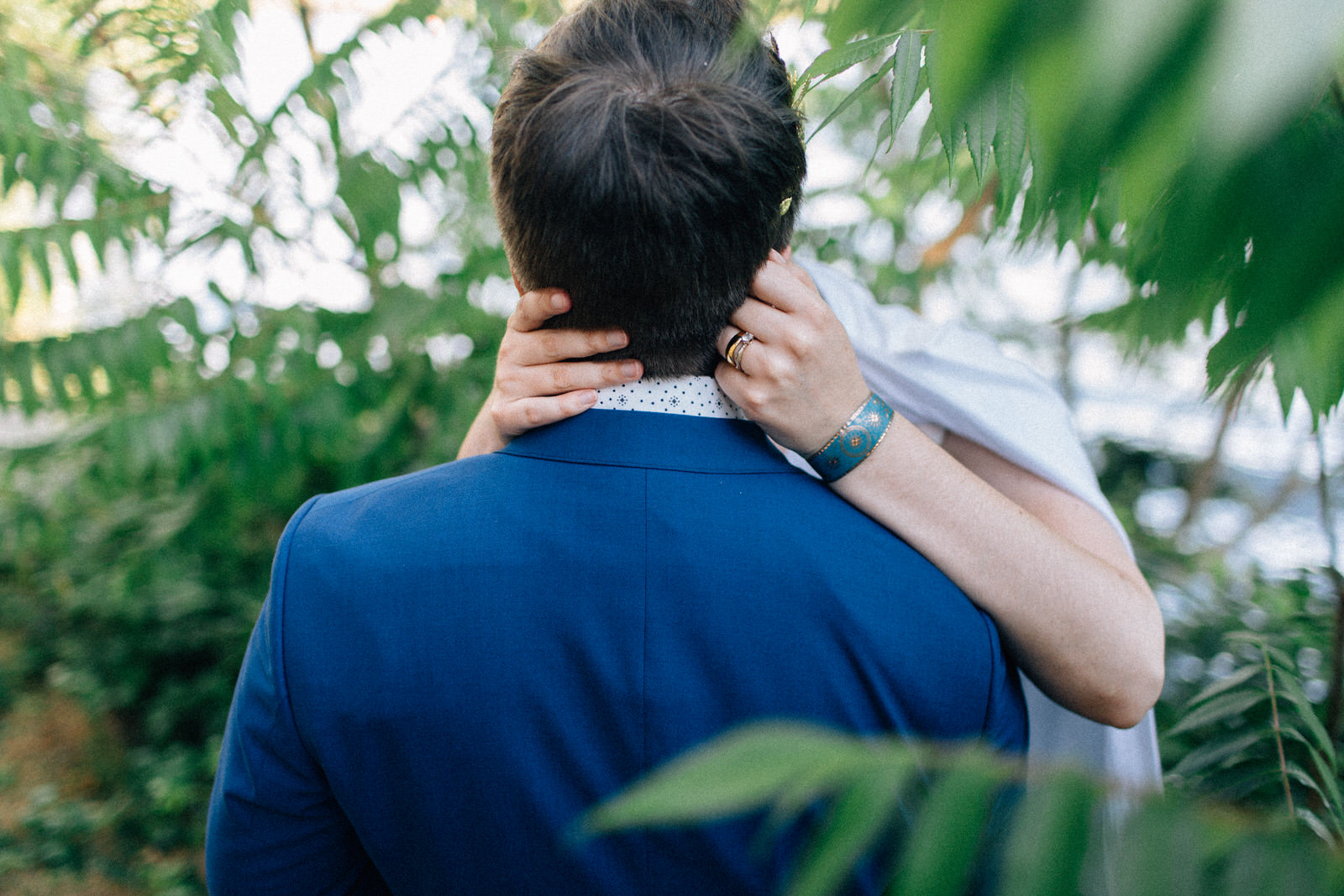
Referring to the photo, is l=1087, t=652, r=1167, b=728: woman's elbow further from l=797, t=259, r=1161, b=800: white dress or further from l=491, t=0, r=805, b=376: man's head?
l=491, t=0, r=805, b=376: man's head

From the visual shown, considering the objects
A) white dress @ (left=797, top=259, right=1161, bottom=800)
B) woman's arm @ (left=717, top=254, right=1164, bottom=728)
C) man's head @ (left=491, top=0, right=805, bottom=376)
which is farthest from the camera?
white dress @ (left=797, top=259, right=1161, bottom=800)

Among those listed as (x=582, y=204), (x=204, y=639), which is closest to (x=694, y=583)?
(x=582, y=204)

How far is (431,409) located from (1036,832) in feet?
7.10

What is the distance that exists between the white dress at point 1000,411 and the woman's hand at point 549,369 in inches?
17.7

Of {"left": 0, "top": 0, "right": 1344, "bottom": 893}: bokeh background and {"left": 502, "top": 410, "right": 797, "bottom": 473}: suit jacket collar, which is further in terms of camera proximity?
{"left": 502, "top": 410, "right": 797, "bottom": 473}: suit jacket collar

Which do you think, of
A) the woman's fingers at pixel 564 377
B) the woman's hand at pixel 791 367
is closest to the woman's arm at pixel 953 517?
the woman's hand at pixel 791 367

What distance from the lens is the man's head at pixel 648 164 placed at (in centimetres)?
76

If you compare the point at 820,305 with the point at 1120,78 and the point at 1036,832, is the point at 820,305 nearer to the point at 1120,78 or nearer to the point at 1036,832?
the point at 1120,78

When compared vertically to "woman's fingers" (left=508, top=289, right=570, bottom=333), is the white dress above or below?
below

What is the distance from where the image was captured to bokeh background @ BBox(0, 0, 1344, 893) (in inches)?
16.4

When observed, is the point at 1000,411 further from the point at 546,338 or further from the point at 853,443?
the point at 546,338

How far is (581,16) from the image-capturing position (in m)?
0.85

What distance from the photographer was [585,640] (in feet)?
2.68

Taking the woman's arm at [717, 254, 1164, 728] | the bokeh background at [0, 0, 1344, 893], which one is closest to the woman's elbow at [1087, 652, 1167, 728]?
the woman's arm at [717, 254, 1164, 728]
